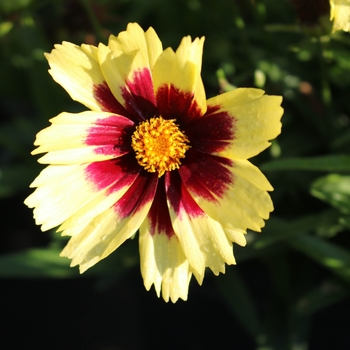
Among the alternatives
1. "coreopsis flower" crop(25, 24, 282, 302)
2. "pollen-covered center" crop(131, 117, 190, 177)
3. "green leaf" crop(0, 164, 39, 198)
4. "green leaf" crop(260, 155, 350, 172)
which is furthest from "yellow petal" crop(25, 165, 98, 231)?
"green leaf" crop(0, 164, 39, 198)

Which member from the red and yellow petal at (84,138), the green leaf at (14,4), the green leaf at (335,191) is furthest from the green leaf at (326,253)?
the green leaf at (14,4)

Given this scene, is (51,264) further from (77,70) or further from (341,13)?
(341,13)

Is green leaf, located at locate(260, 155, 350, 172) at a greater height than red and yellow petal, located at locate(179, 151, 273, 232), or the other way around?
red and yellow petal, located at locate(179, 151, 273, 232)

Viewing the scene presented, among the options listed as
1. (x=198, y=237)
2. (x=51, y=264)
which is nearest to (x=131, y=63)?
(x=198, y=237)

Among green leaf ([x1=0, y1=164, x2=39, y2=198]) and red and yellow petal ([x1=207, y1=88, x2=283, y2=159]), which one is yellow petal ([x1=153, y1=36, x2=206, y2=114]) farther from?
green leaf ([x1=0, y1=164, x2=39, y2=198])

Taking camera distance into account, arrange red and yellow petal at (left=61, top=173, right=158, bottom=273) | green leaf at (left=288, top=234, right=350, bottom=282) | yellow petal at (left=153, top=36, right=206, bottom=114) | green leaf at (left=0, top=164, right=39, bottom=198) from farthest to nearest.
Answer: green leaf at (left=0, top=164, right=39, bottom=198) → green leaf at (left=288, top=234, right=350, bottom=282) → red and yellow petal at (left=61, top=173, right=158, bottom=273) → yellow petal at (left=153, top=36, right=206, bottom=114)

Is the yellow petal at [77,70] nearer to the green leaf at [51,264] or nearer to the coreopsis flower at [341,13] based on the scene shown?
the coreopsis flower at [341,13]
